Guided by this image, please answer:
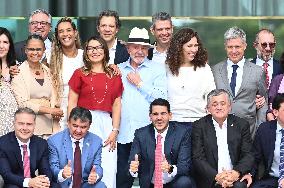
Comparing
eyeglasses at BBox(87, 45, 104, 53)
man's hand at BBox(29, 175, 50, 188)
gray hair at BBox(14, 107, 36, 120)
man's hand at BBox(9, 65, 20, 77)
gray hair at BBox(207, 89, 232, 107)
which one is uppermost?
eyeglasses at BBox(87, 45, 104, 53)

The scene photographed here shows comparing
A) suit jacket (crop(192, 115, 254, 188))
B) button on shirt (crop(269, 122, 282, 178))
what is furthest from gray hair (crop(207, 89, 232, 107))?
button on shirt (crop(269, 122, 282, 178))

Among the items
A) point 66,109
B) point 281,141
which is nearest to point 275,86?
point 281,141

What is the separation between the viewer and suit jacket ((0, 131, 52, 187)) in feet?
24.7

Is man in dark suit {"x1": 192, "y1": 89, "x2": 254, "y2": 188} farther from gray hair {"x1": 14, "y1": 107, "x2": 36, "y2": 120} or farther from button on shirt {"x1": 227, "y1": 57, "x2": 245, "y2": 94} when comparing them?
gray hair {"x1": 14, "y1": 107, "x2": 36, "y2": 120}

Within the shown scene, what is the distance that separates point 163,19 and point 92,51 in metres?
0.75

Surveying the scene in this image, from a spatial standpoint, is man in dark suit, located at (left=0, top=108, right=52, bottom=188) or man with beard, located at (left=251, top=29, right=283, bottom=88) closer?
man in dark suit, located at (left=0, top=108, right=52, bottom=188)

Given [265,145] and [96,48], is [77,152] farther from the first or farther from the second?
[265,145]

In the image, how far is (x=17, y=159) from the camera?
300 inches

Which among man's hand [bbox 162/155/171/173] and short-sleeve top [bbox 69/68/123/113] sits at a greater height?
short-sleeve top [bbox 69/68/123/113]

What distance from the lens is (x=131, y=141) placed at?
Result: 8055 mm

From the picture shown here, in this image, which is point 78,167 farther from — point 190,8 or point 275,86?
point 190,8

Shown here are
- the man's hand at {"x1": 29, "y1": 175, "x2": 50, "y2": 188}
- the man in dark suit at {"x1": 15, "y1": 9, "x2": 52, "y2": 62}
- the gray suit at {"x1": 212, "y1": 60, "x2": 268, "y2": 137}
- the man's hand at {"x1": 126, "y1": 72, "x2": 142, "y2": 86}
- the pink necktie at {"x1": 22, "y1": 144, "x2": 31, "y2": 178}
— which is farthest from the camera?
the man in dark suit at {"x1": 15, "y1": 9, "x2": 52, "y2": 62}

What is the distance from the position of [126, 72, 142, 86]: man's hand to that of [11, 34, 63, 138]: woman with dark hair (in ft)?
2.07

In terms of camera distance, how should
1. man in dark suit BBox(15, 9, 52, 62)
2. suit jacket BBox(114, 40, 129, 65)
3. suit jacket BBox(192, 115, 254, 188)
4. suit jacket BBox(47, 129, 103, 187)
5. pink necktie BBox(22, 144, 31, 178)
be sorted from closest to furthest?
pink necktie BBox(22, 144, 31, 178)
suit jacket BBox(47, 129, 103, 187)
suit jacket BBox(192, 115, 254, 188)
suit jacket BBox(114, 40, 129, 65)
man in dark suit BBox(15, 9, 52, 62)
